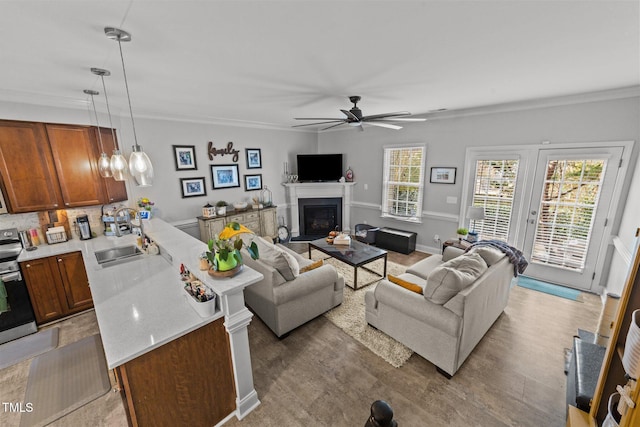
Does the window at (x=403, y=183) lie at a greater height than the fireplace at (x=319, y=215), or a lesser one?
greater

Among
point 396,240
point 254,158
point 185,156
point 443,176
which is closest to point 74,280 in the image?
point 185,156

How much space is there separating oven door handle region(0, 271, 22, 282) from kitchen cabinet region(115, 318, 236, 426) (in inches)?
88.4

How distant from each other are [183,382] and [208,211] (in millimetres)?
3481

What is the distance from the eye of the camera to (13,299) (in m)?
2.76

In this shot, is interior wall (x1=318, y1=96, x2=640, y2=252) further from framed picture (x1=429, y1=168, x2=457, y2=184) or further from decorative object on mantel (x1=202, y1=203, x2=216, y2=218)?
decorative object on mantel (x1=202, y1=203, x2=216, y2=218)

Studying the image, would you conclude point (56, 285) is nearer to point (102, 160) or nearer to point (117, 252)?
point (117, 252)

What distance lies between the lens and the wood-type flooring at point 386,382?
76.0 inches

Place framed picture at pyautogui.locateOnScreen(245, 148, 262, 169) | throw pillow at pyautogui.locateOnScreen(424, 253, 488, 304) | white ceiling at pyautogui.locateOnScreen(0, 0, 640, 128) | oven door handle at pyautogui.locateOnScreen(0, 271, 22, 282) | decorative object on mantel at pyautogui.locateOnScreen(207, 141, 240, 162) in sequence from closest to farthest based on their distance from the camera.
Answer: white ceiling at pyautogui.locateOnScreen(0, 0, 640, 128) → throw pillow at pyautogui.locateOnScreen(424, 253, 488, 304) → oven door handle at pyautogui.locateOnScreen(0, 271, 22, 282) → decorative object on mantel at pyautogui.locateOnScreen(207, 141, 240, 162) → framed picture at pyautogui.locateOnScreen(245, 148, 262, 169)

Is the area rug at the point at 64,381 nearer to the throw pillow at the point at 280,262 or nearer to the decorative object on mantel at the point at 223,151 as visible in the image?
the throw pillow at the point at 280,262

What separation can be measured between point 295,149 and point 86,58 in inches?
176

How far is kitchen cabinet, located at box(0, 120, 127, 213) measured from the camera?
2.78 meters

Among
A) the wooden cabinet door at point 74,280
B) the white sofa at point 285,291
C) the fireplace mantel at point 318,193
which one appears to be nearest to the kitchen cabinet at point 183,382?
the white sofa at point 285,291

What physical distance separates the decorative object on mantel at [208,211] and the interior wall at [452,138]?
3.22m

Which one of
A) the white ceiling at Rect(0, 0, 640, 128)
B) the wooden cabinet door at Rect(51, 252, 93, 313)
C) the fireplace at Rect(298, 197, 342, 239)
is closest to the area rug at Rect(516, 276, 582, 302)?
the white ceiling at Rect(0, 0, 640, 128)
